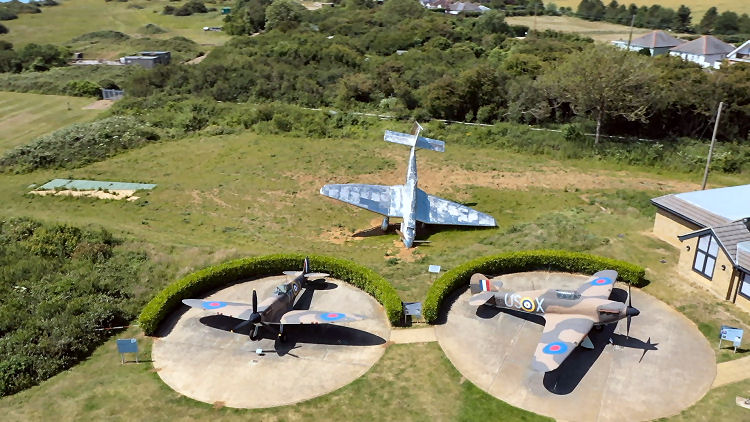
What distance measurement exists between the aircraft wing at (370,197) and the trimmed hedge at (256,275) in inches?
298

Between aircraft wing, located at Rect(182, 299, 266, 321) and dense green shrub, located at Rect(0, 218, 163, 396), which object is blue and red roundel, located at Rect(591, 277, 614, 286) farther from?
dense green shrub, located at Rect(0, 218, 163, 396)

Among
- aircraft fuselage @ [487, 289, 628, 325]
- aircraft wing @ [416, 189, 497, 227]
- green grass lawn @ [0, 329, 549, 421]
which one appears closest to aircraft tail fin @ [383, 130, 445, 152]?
aircraft wing @ [416, 189, 497, 227]

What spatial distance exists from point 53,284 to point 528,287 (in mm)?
28158

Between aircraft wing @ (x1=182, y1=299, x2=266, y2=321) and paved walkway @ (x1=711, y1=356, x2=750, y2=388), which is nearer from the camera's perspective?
paved walkway @ (x1=711, y1=356, x2=750, y2=388)

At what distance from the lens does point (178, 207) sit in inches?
1832

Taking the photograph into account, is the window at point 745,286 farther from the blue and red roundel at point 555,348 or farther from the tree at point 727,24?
the tree at point 727,24

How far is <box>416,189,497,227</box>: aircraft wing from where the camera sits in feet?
128

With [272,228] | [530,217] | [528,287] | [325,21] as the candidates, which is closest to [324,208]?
[272,228]

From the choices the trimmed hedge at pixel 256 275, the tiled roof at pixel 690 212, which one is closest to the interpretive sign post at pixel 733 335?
the tiled roof at pixel 690 212

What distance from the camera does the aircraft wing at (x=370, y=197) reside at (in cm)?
3962

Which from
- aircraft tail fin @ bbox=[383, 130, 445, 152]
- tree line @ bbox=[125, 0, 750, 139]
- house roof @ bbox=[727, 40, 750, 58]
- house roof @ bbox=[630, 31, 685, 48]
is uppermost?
house roof @ bbox=[630, 31, 685, 48]

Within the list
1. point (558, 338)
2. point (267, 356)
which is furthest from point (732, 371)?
point (267, 356)

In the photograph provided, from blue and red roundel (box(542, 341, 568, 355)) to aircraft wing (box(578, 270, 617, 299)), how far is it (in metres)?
3.97

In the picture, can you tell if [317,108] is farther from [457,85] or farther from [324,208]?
[324,208]
